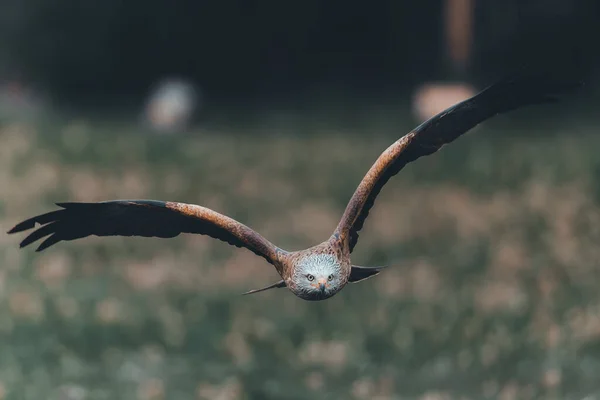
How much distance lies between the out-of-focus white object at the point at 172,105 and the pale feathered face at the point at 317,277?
12094mm

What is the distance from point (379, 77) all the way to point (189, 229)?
11.2 meters

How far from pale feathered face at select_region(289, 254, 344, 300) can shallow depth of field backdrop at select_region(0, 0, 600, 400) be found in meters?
5.13

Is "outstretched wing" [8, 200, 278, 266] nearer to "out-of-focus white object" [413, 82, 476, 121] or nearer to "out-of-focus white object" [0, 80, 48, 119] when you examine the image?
"out-of-focus white object" [413, 82, 476, 121]

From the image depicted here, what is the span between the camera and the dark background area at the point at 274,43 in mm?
13688

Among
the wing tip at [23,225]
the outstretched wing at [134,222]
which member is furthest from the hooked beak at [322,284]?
the wing tip at [23,225]

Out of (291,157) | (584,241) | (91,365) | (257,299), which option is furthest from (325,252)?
(291,157)

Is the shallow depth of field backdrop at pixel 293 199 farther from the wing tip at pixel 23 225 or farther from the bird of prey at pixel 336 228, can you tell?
the wing tip at pixel 23 225

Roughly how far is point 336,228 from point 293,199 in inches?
359

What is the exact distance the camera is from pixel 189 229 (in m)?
3.38

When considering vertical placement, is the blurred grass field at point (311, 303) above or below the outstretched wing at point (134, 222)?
above

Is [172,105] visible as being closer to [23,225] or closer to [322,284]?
[23,225]

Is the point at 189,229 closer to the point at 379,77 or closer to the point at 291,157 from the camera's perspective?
the point at 291,157

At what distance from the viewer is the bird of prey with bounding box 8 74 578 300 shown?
310 cm

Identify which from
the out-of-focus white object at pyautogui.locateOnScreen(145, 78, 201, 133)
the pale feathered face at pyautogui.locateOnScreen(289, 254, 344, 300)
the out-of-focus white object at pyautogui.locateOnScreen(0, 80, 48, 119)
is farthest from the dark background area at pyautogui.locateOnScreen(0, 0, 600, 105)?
the pale feathered face at pyautogui.locateOnScreen(289, 254, 344, 300)
